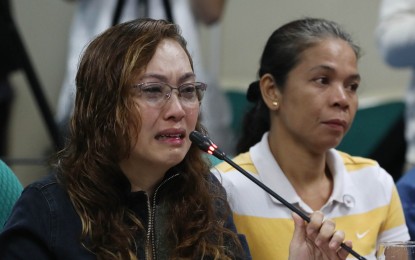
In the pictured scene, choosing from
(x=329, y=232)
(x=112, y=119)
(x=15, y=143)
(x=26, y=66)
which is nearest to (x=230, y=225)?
(x=329, y=232)

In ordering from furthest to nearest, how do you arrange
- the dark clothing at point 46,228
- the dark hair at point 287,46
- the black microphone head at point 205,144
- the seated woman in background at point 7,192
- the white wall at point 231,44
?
the white wall at point 231,44, the dark hair at point 287,46, the seated woman in background at point 7,192, the black microphone head at point 205,144, the dark clothing at point 46,228

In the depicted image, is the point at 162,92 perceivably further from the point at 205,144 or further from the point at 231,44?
the point at 231,44

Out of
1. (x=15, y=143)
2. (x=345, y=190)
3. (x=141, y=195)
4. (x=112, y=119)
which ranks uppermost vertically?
(x=112, y=119)

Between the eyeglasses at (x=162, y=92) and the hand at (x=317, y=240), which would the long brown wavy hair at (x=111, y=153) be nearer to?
the eyeglasses at (x=162, y=92)

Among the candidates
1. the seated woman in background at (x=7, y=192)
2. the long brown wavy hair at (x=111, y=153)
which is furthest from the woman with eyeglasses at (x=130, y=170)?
the seated woman in background at (x=7, y=192)

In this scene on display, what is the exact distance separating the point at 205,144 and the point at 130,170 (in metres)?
0.17

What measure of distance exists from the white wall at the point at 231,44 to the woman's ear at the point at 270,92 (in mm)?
2050

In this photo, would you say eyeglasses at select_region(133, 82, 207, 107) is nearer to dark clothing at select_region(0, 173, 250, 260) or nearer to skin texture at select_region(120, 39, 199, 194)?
skin texture at select_region(120, 39, 199, 194)

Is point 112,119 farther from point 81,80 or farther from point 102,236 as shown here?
point 102,236

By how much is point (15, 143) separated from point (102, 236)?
274 centimetres

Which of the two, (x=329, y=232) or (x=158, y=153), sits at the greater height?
(x=158, y=153)

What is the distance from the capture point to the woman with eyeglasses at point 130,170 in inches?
68.3

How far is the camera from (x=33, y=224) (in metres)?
1.69

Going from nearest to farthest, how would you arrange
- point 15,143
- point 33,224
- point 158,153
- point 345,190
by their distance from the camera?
point 33,224 → point 158,153 → point 345,190 → point 15,143
